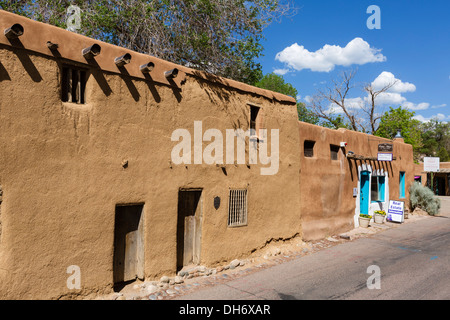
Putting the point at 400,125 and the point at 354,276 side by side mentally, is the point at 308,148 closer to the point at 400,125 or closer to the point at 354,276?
the point at 354,276

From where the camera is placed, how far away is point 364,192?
15867 millimetres

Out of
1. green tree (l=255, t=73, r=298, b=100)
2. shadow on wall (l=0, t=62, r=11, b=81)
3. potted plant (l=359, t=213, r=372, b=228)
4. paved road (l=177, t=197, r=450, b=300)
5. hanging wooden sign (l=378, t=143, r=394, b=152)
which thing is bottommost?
paved road (l=177, t=197, r=450, b=300)

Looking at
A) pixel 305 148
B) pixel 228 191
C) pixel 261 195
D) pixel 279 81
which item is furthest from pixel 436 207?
pixel 279 81

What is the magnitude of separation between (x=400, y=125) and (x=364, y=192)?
69.9 ft

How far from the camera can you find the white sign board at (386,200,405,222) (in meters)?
16.8

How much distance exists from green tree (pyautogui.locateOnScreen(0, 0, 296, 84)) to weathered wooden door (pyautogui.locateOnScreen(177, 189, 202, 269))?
7389 mm

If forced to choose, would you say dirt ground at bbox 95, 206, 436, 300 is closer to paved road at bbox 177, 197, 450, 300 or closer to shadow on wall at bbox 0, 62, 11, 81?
paved road at bbox 177, 197, 450, 300

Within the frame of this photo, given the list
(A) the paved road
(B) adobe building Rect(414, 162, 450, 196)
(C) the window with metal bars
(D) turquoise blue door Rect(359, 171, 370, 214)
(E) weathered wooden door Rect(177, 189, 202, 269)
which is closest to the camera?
(A) the paved road

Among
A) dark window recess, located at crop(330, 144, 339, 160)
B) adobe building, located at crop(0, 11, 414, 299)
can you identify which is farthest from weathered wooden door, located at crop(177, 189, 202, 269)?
dark window recess, located at crop(330, 144, 339, 160)

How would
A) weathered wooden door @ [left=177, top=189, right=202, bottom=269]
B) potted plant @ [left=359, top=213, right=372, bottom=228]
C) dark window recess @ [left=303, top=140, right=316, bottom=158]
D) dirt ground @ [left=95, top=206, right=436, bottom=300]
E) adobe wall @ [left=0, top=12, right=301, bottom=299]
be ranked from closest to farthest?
adobe wall @ [left=0, top=12, right=301, bottom=299]
dirt ground @ [left=95, top=206, right=436, bottom=300]
weathered wooden door @ [left=177, top=189, right=202, bottom=269]
dark window recess @ [left=303, top=140, right=316, bottom=158]
potted plant @ [left=359, top=213, right=372, bottom=228]

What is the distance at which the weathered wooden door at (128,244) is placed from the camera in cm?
730

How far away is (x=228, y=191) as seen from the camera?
941cm

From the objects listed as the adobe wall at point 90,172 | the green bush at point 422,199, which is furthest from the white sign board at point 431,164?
the adobe wall at point 90,172

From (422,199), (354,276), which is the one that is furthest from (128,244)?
(422,199)
